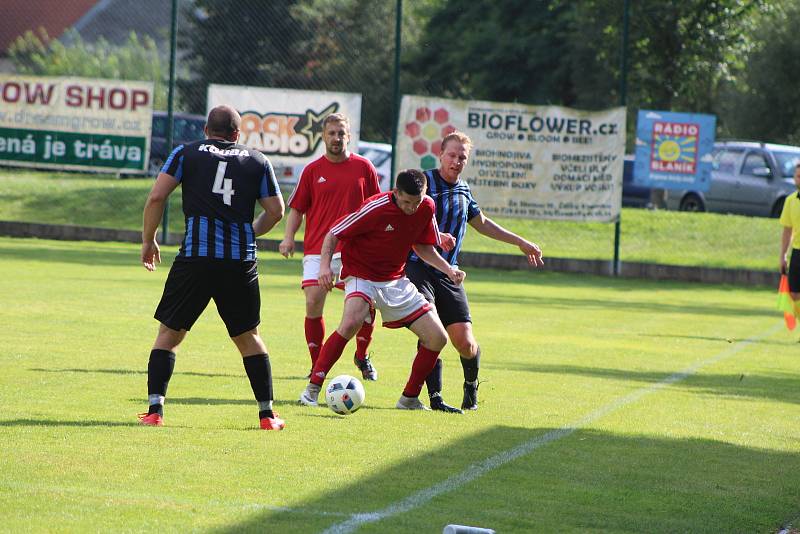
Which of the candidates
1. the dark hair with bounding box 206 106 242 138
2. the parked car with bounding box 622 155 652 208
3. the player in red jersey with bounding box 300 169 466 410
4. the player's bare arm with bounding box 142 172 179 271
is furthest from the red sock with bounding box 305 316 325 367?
the parked car with bounding box 622 155 652 208

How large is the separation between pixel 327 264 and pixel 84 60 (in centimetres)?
3652

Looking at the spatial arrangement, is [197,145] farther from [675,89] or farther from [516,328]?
[675,89]

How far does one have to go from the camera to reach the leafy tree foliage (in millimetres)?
40419

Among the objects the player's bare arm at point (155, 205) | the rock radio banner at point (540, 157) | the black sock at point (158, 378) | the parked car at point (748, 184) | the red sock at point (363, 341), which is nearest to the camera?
the player's bare arm at point (155, 205)

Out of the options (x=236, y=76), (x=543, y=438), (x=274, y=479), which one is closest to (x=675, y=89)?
(x=236, y=76)

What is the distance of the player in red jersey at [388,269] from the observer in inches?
348

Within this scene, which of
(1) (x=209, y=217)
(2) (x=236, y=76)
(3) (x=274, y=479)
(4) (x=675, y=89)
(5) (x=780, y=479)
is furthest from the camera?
(2) (x=236, y=76)

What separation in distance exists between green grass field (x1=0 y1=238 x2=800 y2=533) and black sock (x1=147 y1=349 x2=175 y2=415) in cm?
15

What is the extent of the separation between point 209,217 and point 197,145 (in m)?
0.42

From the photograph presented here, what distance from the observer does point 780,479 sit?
7.54 m

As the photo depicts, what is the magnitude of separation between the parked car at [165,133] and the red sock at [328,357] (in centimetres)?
1551

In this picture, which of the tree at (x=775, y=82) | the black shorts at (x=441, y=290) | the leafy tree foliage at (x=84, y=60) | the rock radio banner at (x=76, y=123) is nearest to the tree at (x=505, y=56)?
the tree at (x=775, y=82)

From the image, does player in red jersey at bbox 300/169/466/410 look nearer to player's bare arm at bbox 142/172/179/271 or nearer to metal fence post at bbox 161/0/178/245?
player's bare arm at bbox 142/172/179/271

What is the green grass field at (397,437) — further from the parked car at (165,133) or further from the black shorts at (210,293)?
the parked car at (165,133)
